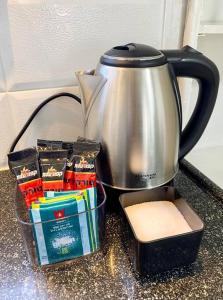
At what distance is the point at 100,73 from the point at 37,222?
0.79 ft

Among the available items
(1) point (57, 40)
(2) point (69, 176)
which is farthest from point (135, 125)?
(1) point (57, 40)

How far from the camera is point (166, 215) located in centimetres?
42

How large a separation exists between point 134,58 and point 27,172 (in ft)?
0.76

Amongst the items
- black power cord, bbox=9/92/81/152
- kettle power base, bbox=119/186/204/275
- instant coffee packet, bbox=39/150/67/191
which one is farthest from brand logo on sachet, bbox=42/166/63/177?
black power cord, bbox=9/92/81/152

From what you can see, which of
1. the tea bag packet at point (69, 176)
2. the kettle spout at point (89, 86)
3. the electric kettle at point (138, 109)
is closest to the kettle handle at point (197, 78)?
the electric kettle at point (138, 109)

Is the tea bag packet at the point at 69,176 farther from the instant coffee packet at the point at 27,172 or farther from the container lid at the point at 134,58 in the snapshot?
the container lid at the point at 134,58

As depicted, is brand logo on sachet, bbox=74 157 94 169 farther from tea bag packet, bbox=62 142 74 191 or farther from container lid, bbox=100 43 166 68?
container lid, bbox=100 43 166 68

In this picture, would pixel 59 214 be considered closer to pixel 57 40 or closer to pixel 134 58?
pixel 134 58

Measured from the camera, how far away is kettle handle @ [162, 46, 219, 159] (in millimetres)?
442

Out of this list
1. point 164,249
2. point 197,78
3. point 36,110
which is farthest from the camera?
point 36,110

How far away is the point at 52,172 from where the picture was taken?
0.40 metres

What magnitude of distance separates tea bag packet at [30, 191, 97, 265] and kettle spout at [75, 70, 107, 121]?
17 cm

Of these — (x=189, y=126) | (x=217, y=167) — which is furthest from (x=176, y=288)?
(x=217, y=167)

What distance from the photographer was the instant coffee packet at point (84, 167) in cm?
41
